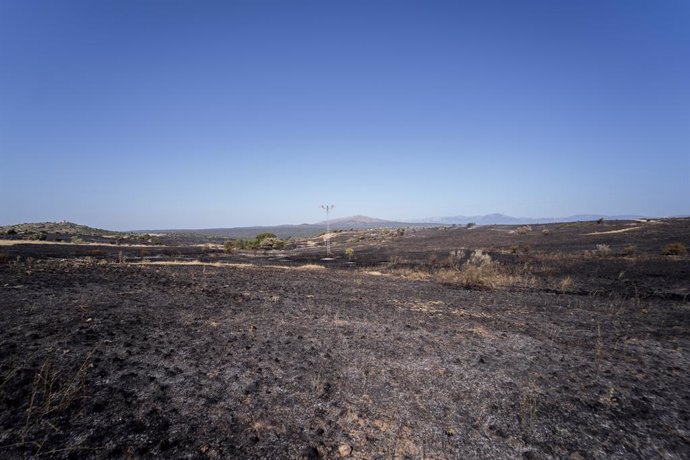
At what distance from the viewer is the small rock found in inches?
136

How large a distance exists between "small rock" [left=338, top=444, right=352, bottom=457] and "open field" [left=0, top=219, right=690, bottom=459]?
2 centimetres

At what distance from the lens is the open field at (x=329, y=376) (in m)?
3.55

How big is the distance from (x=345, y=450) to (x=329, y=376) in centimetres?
171

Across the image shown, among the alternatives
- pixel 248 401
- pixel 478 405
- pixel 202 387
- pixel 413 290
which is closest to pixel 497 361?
pixel 478 405

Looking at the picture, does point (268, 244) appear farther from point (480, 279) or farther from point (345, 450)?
point (345, 450)

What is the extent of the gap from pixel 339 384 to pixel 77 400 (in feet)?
10.8

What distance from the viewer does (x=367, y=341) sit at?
22.6 feet

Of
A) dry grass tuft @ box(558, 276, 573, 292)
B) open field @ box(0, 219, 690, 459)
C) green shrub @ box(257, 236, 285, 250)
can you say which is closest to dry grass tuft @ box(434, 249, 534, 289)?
dry grass tuft @ box(558, 276, 573, 292)

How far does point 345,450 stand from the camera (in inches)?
137

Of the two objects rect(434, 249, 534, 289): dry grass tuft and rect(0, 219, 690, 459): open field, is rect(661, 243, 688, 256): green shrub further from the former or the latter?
rect(0, 219, 690, 459): open field

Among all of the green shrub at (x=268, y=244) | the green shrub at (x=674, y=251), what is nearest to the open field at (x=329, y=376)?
the green shrub at (x=674, y=251)

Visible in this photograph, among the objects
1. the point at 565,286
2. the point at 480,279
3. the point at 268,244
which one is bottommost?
the point at 565,286

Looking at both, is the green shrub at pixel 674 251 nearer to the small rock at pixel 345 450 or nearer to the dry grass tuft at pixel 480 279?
the dry grass tuft at pixel 480 279

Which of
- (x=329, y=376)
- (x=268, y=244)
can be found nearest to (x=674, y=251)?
(x=329, y=376)
